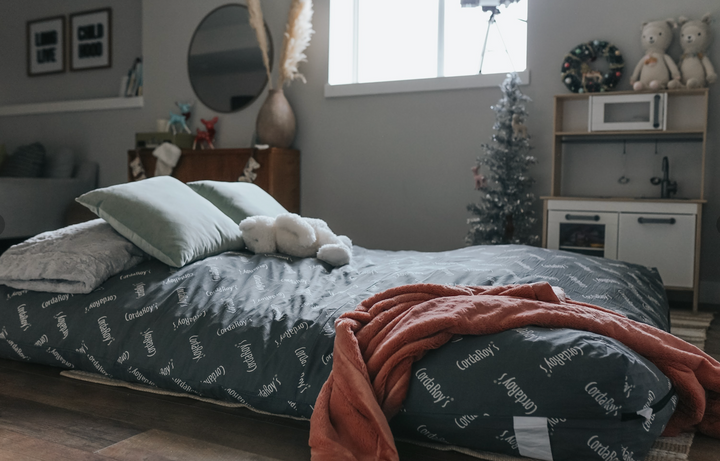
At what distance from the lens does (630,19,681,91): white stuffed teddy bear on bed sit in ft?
11.3

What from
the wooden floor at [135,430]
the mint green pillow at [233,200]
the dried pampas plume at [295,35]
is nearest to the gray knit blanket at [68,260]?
the wooden floor at [135,430]

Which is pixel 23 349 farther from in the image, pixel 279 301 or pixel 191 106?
pixel 191 106

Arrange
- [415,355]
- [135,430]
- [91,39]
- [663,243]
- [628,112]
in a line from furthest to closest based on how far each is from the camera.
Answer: [91,39], [628,112], [663,243], [135,430], [415,355]

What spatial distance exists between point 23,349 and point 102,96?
4.36 metres

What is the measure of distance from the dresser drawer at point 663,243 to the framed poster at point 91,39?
478 centimetres

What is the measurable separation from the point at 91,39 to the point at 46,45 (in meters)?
0.61

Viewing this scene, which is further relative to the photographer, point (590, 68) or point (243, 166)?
point (243, 166)

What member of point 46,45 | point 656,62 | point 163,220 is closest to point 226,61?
point 46,45

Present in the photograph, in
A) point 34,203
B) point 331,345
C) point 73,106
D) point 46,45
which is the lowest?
point 331,345

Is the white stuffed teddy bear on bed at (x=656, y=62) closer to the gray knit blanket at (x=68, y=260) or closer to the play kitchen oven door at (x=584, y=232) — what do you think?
the play kitchen oven door at (x=584, y=232)

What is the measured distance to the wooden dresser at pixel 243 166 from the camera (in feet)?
14.1

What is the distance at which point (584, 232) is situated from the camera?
3.50m

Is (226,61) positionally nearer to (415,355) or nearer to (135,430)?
(135,430)

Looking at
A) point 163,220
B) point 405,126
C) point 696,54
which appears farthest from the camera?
point 405,126
